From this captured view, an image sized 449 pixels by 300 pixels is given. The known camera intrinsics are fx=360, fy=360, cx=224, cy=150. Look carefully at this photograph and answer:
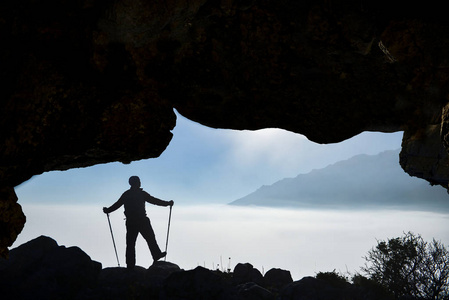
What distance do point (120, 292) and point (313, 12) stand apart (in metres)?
12.3

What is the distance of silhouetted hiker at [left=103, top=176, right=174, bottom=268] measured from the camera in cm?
1545

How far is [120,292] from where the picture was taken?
13.6 metres

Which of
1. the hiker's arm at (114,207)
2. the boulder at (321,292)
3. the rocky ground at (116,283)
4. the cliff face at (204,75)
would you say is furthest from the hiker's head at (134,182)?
the cliff face at (204,75)

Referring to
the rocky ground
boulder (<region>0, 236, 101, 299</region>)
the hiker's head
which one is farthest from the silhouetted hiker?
boulder (<region>0, 236, 101, 299</region>)

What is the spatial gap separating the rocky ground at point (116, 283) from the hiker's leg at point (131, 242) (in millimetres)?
433

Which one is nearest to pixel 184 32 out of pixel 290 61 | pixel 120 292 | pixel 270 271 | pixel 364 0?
pixel 290 61

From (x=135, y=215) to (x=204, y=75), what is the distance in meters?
11.1

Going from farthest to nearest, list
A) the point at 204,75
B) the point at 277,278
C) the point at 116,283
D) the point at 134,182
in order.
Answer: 1. the point at 277,278
2. the point at 134,182
3. the point at 116,283
4. the point at 204,75

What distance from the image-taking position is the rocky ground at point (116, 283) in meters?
13.0

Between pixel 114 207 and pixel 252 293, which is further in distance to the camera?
pixel 114 207

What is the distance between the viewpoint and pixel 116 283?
14.5 metres

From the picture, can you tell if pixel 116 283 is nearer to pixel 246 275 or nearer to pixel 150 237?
pixel 150 237

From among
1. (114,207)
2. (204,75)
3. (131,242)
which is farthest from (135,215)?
(204,75)

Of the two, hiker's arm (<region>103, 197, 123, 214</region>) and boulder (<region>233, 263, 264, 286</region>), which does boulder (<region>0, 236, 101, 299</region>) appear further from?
boulder (<region>233, 263, 264, 286</region>)
